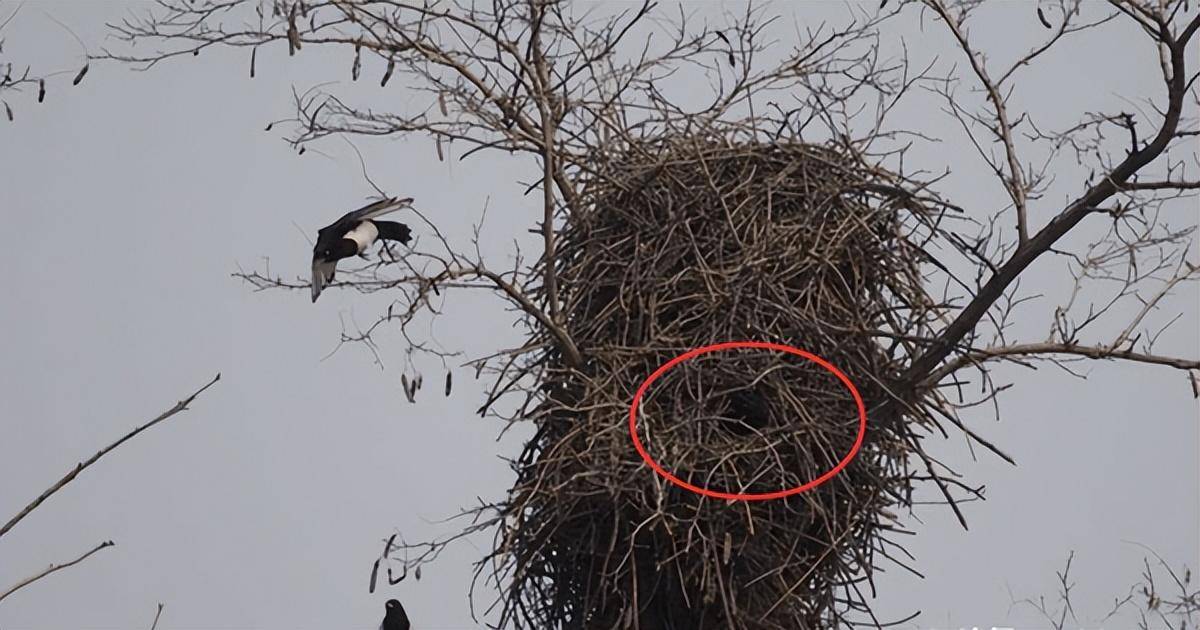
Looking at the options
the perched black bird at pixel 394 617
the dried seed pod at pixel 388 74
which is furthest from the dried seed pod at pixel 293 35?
the perched black bird at pixel 394 617

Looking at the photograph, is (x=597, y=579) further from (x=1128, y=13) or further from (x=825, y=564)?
(x=1128, y=13)

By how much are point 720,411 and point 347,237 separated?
4.67 ft

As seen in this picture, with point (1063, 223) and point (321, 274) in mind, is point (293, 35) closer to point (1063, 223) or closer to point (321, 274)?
point (321, 274)

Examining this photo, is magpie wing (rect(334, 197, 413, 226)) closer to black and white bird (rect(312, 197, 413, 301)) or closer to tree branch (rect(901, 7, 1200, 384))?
black and white bird (rect(312, 197, 413, 301))

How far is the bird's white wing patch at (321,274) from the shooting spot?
533 cm

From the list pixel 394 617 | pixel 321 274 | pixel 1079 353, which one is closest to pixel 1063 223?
pixel 1079 353

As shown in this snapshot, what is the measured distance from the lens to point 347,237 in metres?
5.79

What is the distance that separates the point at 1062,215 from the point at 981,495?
822 millimetres

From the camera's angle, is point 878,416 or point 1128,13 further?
point 878,416

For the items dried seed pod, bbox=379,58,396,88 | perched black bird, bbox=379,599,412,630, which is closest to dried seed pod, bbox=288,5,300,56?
dried seed pod, bbox=379,58,396,88

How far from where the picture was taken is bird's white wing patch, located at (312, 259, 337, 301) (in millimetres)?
5330

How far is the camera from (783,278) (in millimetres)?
5316

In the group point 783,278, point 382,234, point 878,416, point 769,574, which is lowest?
point 769,574

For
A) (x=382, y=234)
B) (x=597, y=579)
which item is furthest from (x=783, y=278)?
(x=382, y=234)
